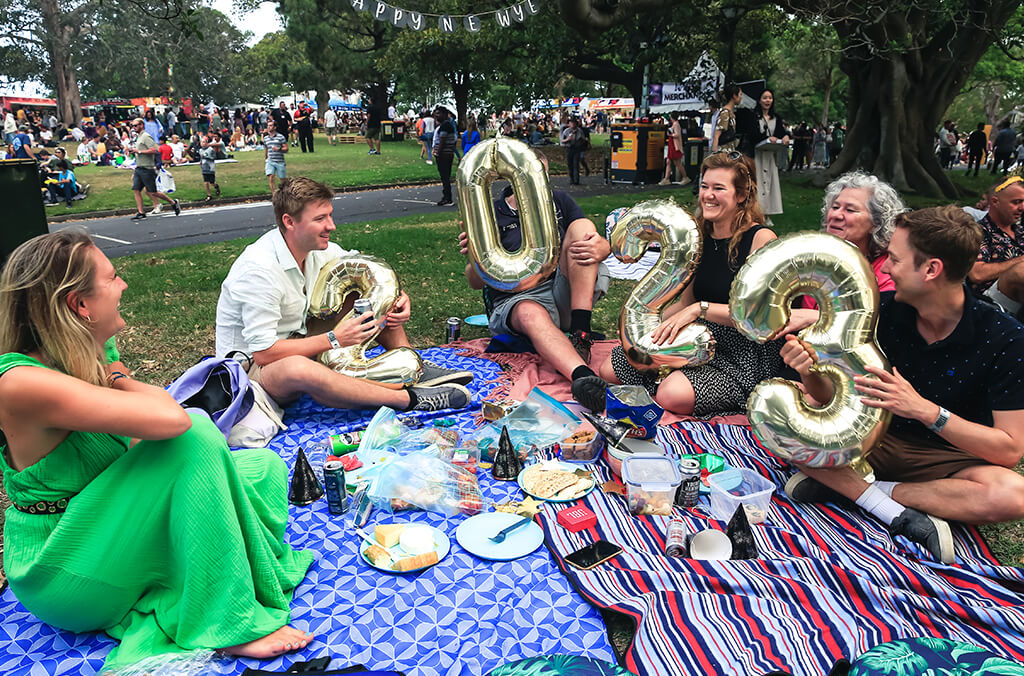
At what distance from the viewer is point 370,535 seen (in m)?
2.85

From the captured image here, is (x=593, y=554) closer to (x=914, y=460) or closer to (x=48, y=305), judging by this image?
(x=914, y=460)

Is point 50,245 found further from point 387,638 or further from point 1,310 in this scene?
point 387,638

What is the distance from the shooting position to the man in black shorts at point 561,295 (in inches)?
174

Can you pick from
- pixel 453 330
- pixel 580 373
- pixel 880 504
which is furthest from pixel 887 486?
pixel 453 330

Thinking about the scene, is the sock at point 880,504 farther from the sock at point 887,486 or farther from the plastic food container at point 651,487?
the plastic food container at point 651,487

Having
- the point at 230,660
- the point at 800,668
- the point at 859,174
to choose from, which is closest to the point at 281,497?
the point at 230,660

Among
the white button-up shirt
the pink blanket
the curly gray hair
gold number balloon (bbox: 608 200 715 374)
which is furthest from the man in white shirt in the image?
the curly gray hair

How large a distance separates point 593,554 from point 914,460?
1.54 meters

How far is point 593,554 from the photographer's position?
8.74ft

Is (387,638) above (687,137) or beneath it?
beneath

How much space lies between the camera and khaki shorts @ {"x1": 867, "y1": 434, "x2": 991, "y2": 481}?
2.86m

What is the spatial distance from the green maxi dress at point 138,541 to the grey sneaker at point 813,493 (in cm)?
230

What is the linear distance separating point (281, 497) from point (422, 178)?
17.1 metres

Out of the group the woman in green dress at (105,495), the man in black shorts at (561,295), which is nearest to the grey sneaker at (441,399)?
the man in black shorts at (561,295)
